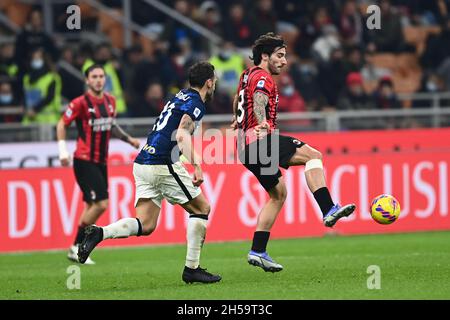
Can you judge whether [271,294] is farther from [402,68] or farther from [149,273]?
[402,68]

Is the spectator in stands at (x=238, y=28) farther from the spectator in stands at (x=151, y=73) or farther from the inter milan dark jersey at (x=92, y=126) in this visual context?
the inter milan dark jersey at (x=92, y=126)

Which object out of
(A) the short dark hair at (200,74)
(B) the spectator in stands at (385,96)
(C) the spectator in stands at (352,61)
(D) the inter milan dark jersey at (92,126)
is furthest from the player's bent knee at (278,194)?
(C) the spectator in stands at (352,61)

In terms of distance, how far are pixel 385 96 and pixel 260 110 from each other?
399 inches

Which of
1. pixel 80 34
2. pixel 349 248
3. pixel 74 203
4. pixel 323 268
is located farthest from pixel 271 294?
pixel 80 34

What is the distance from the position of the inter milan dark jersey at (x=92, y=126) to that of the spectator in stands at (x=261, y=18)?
7.46 meters

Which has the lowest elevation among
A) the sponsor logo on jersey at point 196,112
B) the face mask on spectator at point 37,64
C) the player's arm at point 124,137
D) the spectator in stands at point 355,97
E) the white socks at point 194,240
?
the white socks at point 194,240

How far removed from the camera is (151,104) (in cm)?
1931

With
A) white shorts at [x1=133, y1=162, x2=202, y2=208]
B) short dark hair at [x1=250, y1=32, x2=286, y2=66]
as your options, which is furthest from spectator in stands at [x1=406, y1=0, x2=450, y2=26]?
white shorts at [x1=133, y1=162, x2=202, y2=208]

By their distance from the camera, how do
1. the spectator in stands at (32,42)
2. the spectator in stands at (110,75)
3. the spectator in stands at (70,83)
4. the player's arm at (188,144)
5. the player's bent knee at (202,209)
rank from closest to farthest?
1. the player's arm at (188,144)
2. the player's bent knee at (202,209)
3. the spectator in stands at (32,42)
4. the spectator in stands at (110,75)
5. the spectator in stands at (70,83)

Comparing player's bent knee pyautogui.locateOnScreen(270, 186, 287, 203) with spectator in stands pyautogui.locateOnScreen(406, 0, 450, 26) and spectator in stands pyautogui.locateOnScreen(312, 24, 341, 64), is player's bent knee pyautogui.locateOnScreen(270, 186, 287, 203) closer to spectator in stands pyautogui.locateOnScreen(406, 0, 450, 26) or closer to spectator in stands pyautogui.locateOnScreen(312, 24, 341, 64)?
spectator in stands pyautogui.locateOnScreen(312, 24, 341, 64)

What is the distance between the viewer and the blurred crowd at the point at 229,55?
18922 millimetres

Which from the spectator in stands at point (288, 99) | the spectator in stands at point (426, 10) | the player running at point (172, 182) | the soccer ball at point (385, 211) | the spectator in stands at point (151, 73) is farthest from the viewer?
the spectator in stands at point (426, 10)

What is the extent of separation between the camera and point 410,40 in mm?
24047
